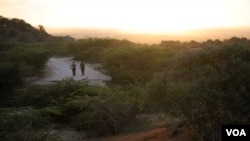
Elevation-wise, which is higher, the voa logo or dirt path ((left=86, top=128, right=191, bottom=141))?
the voa logo

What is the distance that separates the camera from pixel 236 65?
386 inches

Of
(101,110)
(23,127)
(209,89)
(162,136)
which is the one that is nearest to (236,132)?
(209,89)

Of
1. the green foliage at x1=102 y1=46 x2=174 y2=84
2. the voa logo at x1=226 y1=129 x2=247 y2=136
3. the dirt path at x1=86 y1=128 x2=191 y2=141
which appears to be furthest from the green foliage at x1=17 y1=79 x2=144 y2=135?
the green foliage at x1=102 y1=46 x2=174 y2=84

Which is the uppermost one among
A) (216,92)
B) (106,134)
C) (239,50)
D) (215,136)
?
(239,50)

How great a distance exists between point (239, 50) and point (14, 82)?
21011 millimetres

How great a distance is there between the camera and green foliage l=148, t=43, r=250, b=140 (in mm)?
9141

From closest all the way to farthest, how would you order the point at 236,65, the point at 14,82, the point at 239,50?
the point at 236,65 → the point at 239,50 → the point at 14,82

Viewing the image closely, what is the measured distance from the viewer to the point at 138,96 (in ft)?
59.1

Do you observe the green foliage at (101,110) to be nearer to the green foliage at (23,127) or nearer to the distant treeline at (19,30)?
the green foliage at (23,127)

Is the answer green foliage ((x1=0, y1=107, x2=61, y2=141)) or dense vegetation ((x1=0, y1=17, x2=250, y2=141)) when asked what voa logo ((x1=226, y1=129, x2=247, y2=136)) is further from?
green foliage ((x1=0, y1=107, x2=61, y2=141))

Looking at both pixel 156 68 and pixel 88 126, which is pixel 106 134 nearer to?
pixel 88 126

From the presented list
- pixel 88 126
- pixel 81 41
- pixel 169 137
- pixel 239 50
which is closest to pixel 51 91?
pixel 88 126

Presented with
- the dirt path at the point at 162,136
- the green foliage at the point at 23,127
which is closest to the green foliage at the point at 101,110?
the dirt path at the point at 162,136

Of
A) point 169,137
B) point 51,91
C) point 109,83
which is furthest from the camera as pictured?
point 109,83
